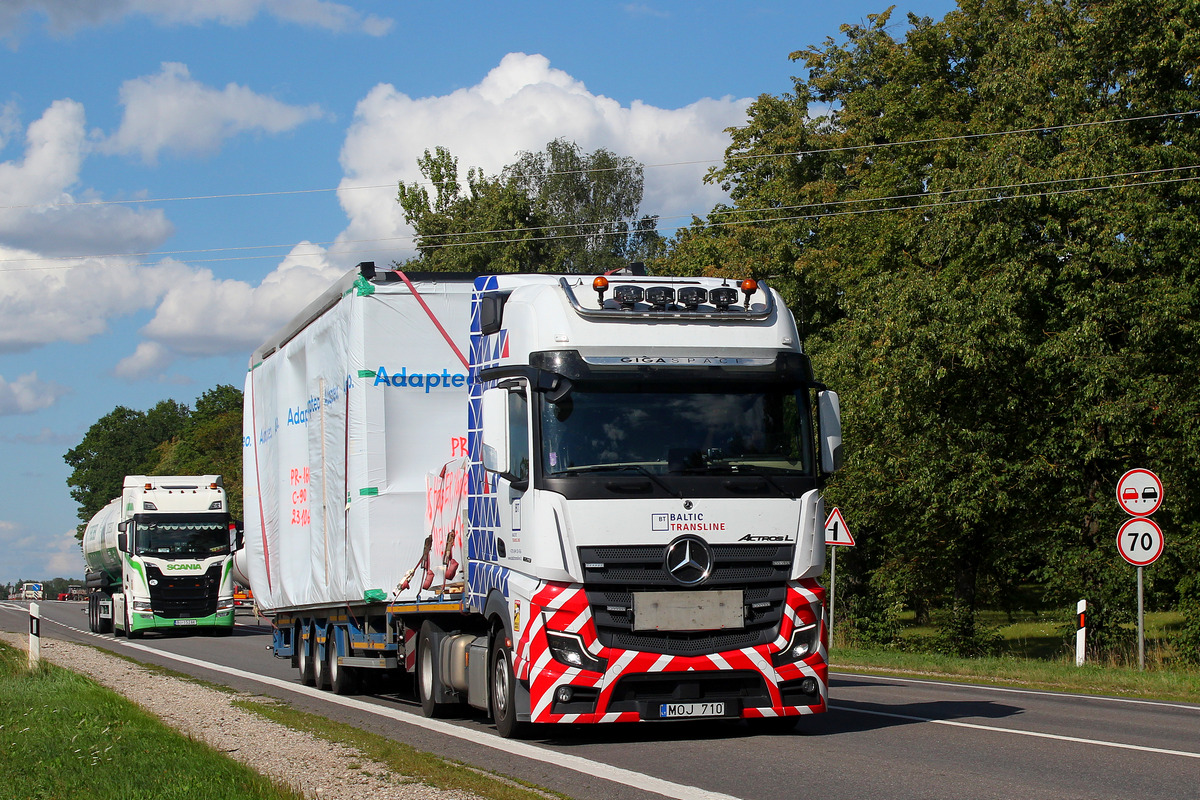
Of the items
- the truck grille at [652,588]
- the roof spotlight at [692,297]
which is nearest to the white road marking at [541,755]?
the truck grille at [652,588]

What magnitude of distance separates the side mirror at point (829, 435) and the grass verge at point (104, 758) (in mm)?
4950

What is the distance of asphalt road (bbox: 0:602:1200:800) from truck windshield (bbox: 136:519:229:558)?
21.7m

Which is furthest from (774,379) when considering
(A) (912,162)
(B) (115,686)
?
(A) (912,162)

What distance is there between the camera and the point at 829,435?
10.8 meters

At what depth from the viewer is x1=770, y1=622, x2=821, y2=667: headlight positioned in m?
10.5

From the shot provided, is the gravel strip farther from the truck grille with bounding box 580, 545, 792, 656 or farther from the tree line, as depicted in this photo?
the tree line

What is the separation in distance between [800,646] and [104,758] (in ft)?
17.3

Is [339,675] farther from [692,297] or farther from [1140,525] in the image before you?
[1140,525]

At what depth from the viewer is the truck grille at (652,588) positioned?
10.2 metres

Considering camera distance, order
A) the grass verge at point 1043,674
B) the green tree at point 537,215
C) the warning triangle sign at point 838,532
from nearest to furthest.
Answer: the grass verge at point 1043,674, the warning triangle sign at point 838,532, the green tree at point 537,215

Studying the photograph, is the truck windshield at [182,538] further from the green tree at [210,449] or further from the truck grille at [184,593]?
the green tree at [210,449]

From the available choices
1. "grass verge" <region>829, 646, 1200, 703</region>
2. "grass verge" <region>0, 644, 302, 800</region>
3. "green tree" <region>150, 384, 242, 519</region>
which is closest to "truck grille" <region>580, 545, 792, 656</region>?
"grass verge" <region>0, 644, 302, 800</region>

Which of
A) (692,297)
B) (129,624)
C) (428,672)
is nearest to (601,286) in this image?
(692,297)

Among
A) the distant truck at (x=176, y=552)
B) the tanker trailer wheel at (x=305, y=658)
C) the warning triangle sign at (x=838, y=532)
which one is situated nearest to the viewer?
the tanker trailer wheel at (x=305, y=658)
